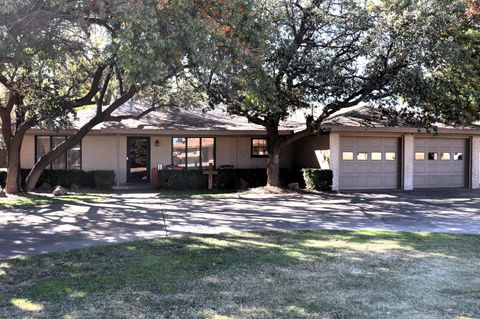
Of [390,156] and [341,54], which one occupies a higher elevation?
[341,54]

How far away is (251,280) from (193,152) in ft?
52.0

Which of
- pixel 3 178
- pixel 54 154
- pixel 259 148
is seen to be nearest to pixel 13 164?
pixel 54 154

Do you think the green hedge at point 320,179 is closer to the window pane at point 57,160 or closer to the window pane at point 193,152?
the window pane at point 193,152

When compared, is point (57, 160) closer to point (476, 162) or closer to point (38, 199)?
point (38, 199)

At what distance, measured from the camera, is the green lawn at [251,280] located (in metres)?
5.08

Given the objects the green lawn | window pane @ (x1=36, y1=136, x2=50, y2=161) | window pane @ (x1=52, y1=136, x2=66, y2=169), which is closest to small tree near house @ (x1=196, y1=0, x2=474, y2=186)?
the green lawn

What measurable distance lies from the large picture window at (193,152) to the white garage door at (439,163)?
30.8 ft

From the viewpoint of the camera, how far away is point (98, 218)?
460 inches

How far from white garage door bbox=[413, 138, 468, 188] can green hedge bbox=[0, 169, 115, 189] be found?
13543 mm

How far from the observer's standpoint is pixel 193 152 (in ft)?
71.3

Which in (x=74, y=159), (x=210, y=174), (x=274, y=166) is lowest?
(x=210, y=174)

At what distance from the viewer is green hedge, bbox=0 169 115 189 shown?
19.8 m

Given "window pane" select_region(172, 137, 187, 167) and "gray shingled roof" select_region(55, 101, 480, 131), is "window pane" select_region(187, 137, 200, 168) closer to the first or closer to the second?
"window pane" select_region(172, 137, 187, 167)

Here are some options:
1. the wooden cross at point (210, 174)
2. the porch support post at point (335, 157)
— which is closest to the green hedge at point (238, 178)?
the wooden cross at point (210, 174)
